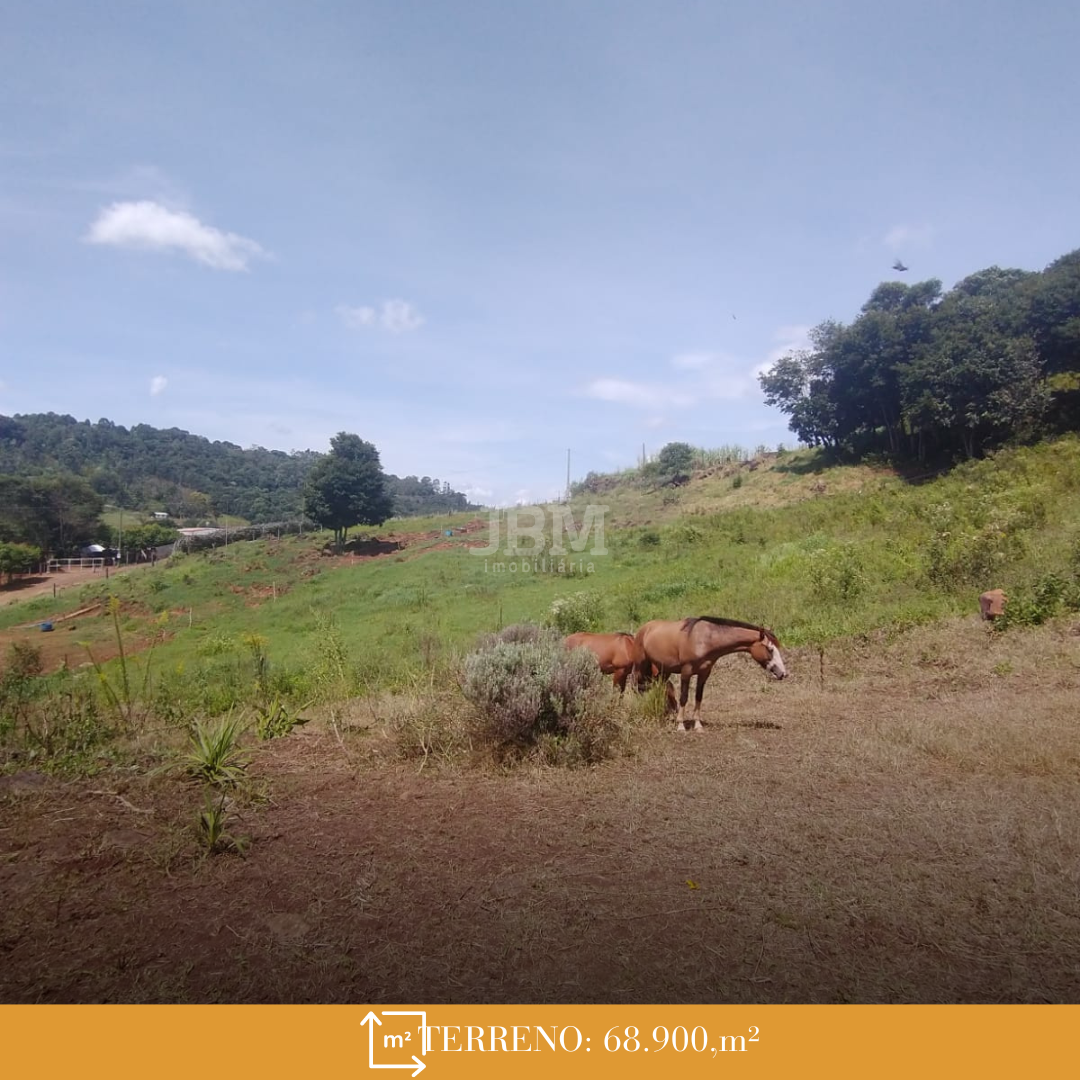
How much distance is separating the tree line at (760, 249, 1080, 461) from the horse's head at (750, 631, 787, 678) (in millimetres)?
27138

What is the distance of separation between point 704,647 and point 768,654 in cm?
70

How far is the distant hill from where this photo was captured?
Result: 220 ft

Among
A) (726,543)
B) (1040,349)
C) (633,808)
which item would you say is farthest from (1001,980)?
(1040,349)

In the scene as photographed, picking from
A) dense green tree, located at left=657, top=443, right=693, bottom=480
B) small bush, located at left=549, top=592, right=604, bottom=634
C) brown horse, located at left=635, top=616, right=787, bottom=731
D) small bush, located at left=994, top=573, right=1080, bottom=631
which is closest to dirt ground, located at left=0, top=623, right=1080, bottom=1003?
brown horse, located at left=635, top=616, right=787, bottom=731

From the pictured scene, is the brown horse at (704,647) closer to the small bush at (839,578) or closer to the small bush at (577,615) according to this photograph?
the small bush at (577,615)

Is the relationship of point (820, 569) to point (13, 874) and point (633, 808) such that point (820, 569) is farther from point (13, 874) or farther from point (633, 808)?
point (13, 874)

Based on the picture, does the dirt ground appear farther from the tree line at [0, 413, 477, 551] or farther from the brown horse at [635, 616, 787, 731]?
the tree line at [0, 413, 477, 551]

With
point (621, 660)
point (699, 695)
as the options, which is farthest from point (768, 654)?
point (621, 660)

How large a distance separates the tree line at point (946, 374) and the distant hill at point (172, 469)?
33.1 meters

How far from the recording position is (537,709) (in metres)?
5.69

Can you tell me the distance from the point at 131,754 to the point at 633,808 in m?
3.73

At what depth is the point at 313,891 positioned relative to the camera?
3484 millimetres

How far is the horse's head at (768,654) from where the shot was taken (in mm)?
7320

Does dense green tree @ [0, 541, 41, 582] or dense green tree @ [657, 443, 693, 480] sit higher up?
dense green tree @ [657, 443, 693, 480]
